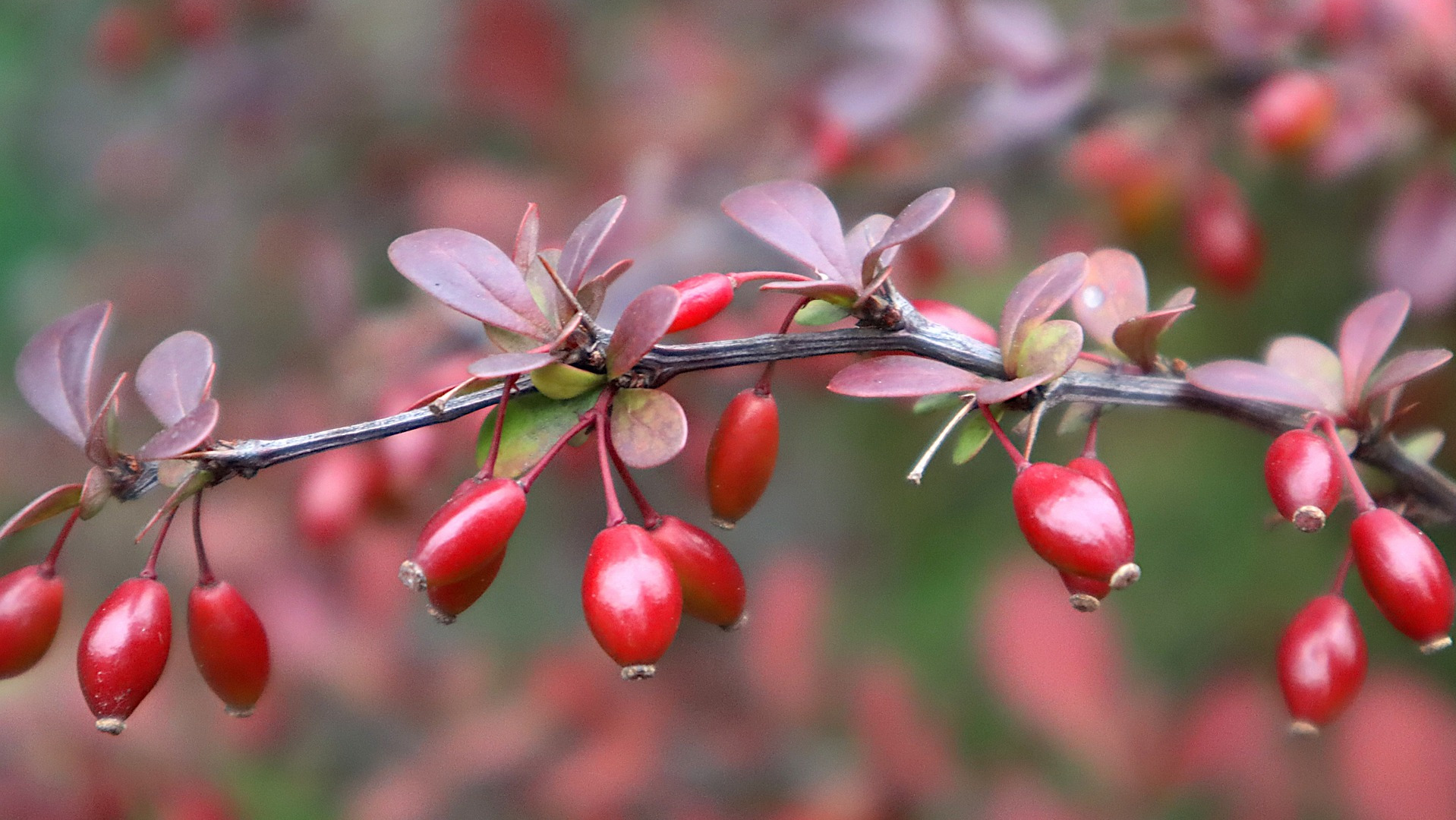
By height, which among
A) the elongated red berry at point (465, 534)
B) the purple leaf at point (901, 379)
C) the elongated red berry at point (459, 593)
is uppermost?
the purple leaf at point (901, 379)

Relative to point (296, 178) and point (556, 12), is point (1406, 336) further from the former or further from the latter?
point (296, 178)

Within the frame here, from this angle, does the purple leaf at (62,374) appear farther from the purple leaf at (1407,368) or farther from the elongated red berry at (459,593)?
the purple leaf at (1407,368)

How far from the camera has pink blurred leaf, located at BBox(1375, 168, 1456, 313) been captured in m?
1.15

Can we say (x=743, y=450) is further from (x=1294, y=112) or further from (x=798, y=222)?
(x=1294, y=112)

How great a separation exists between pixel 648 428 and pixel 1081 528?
0.75ft

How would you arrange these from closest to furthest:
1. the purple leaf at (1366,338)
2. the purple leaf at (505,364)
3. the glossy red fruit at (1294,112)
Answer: the purple leaf at (505,364), the purple leaf at (1366,338), the glossy red fruit at (1294,112)

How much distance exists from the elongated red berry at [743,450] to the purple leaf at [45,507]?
1.13 feet

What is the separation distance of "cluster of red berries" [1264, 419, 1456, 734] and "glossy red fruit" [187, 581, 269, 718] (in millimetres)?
575

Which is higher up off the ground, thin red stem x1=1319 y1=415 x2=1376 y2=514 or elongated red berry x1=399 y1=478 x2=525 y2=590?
elongated red berry x1=399 y1=478 x2=525 y2=590

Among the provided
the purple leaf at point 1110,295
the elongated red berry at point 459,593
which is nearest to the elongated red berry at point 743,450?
the elongated red berry at point 459,593

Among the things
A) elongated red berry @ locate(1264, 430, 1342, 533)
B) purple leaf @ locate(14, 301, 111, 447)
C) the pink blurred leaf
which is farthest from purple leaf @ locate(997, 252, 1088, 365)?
the pink blurred leaf

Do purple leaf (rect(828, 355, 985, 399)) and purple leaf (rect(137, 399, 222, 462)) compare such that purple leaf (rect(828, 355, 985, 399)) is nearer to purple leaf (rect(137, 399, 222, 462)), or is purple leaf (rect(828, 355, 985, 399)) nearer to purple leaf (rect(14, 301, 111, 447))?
purple leaf (rect(137, 399, 222, 462))

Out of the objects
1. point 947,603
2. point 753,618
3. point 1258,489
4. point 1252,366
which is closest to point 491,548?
point 1252,366

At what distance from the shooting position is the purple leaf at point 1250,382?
1.93 feet
